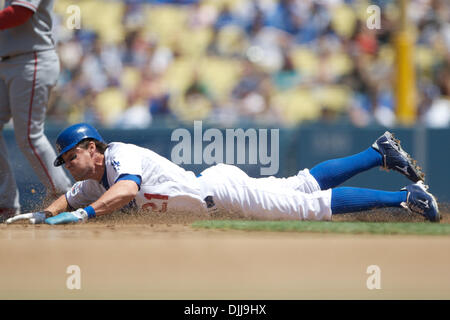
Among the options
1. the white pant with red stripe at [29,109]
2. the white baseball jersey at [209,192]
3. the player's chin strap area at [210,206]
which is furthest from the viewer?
the white pant with red stripe at [29,109]

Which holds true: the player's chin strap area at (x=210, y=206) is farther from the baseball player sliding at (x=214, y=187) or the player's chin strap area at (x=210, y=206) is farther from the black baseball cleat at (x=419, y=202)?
the black baseball cleat at (x=419, y=202)

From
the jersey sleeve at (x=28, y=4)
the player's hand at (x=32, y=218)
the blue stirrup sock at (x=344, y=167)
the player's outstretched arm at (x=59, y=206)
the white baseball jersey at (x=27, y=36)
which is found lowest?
the player's hand at (x=32, y=218)

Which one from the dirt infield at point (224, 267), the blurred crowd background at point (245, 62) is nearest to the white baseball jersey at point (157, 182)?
the dirt infield at point (224, 267)

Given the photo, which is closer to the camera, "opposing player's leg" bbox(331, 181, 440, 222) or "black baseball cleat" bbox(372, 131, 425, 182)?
"opposing player's leg" bbox(331, 181, 440, 222)

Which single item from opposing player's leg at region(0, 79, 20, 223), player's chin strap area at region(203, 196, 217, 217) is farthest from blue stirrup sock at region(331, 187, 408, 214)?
opposing player's leg at region(0, 79, 20, 223)

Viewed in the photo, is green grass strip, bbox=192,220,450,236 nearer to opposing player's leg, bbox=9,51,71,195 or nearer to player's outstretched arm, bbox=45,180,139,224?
player's outstretched arm, bbox=45,180,139,224

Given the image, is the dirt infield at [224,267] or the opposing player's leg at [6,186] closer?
the dirt infield at [224,267]

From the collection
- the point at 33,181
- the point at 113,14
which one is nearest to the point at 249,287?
the point at 33,181

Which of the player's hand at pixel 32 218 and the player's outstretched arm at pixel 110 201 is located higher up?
the player's outstretched arm at pixel 110 201
